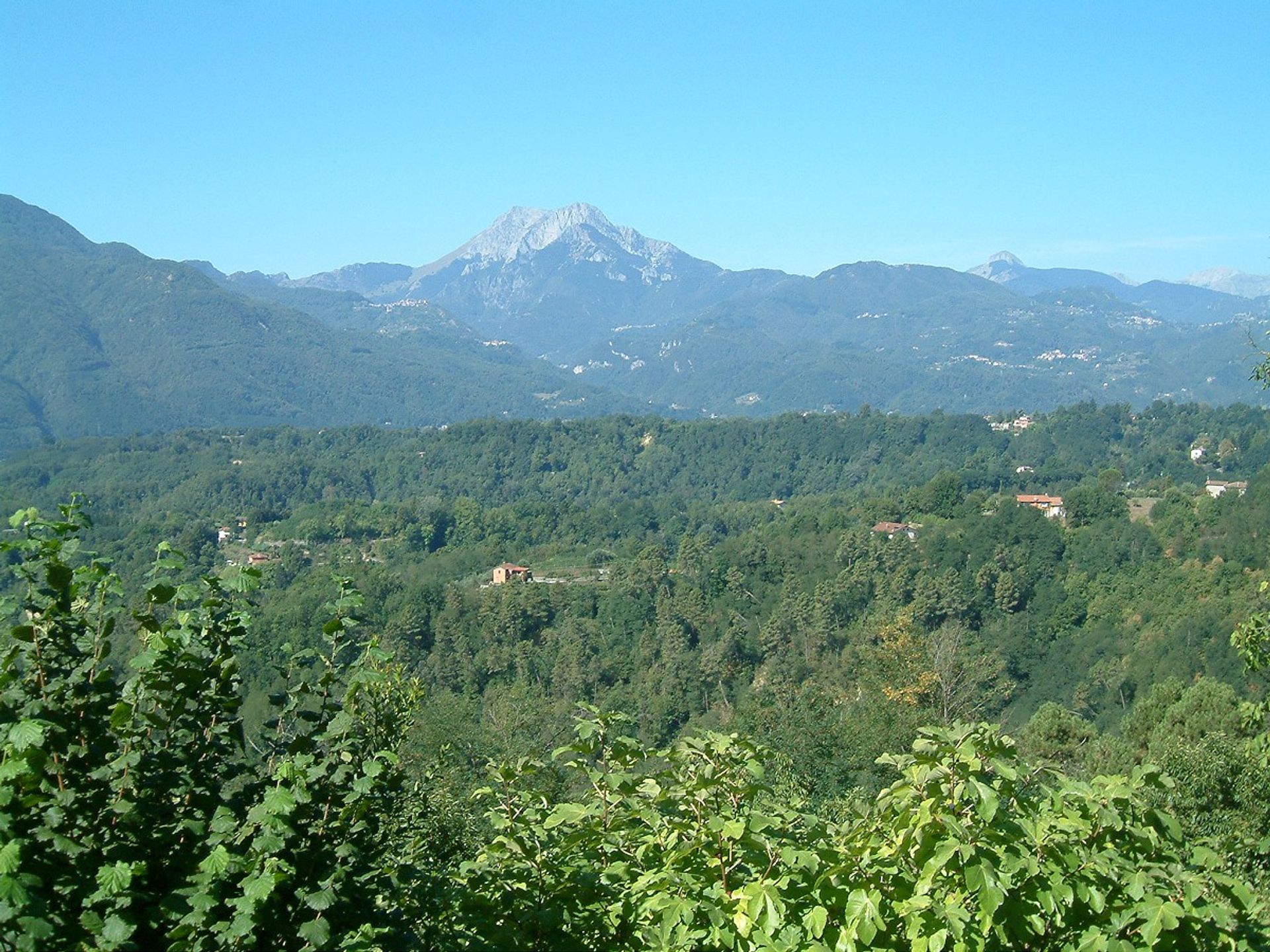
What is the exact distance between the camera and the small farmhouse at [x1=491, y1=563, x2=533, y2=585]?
49.5 metres

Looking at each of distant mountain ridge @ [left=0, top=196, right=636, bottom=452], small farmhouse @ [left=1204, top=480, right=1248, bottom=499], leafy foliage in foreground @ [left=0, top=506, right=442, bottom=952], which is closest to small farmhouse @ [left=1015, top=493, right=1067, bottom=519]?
small farmhouse @ [left=1204, top=480, right=1248, bottom=499]

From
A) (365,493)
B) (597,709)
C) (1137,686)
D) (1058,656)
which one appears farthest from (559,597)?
(365,493)

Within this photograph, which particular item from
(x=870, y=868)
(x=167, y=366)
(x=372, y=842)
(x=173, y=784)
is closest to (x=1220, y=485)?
(x=870, y=868)

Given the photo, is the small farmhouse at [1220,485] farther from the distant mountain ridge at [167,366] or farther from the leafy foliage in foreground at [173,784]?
the distant mountain ridge at [167,366]

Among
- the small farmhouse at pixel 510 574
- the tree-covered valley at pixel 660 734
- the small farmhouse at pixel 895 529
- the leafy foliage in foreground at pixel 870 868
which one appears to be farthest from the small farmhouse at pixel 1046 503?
the leafy foliage in foreground at pixel 870 868

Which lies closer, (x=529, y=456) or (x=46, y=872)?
(x=46, y=872)

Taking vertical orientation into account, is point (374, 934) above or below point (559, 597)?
above

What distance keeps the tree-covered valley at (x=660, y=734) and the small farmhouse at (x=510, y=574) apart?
2.07ft

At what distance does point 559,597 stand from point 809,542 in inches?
460

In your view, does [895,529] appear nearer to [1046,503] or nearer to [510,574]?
[1046,503]

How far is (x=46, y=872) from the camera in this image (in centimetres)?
196

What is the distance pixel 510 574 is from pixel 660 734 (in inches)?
834

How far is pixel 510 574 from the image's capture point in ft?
165

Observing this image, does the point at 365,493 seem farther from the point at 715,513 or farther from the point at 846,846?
the point at 846,846
